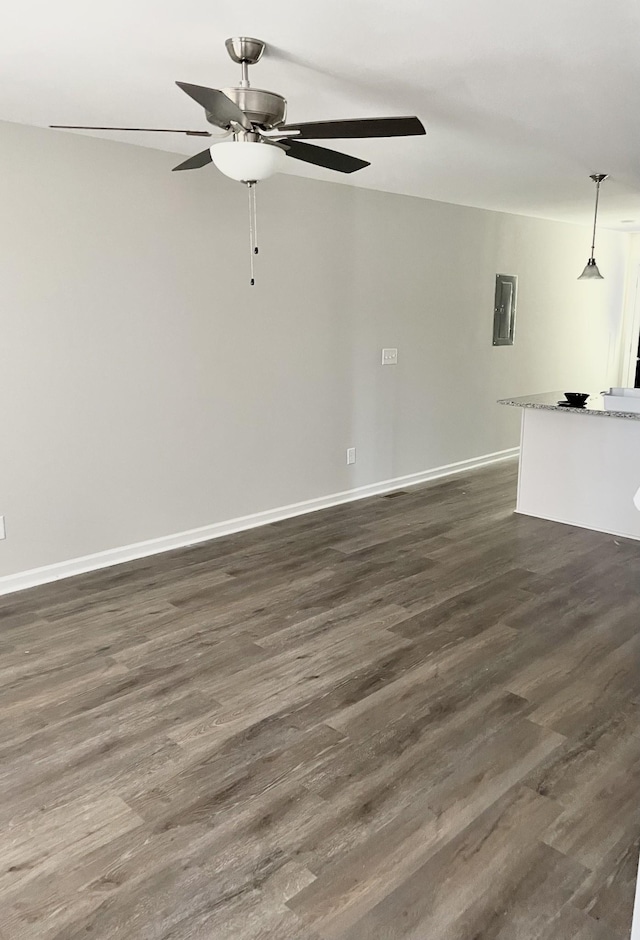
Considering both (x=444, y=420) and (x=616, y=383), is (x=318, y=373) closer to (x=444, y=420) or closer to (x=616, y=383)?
(x=444, y=420)

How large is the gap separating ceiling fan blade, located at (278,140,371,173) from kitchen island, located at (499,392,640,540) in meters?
2.60

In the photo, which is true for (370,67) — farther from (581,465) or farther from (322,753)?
(581,465)

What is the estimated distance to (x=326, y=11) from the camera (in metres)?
2.06

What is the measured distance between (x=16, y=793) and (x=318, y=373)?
11.2 ft

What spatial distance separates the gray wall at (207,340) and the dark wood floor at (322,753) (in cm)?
60

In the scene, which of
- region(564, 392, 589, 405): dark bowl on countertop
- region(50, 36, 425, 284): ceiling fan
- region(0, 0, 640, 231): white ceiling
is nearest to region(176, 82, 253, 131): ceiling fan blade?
region(50, 36, 425, 284): ceiling fan

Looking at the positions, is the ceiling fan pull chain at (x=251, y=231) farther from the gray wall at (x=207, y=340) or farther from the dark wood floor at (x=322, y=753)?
A: the dark wood floor at (x=322, y=753)

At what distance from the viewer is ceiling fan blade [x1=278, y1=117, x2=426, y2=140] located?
7.25 ft

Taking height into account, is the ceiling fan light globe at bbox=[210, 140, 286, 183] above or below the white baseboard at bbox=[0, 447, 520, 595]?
above

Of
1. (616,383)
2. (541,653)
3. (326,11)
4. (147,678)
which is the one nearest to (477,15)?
(326,11)

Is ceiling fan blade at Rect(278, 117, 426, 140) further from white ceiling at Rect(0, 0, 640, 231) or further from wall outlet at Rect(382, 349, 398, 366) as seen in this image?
wall outlet at Rect(382, 349, 398, 366)

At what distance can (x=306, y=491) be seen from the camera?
5031 millimetres

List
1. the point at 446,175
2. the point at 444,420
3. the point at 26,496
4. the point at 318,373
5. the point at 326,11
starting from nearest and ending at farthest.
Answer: the point at 326,11 → the point at 26,496 → the point at 446,175 → the point at 318,373 → the point at 444,420

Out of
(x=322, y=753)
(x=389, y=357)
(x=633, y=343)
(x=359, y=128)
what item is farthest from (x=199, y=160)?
(x=633, y=343)
